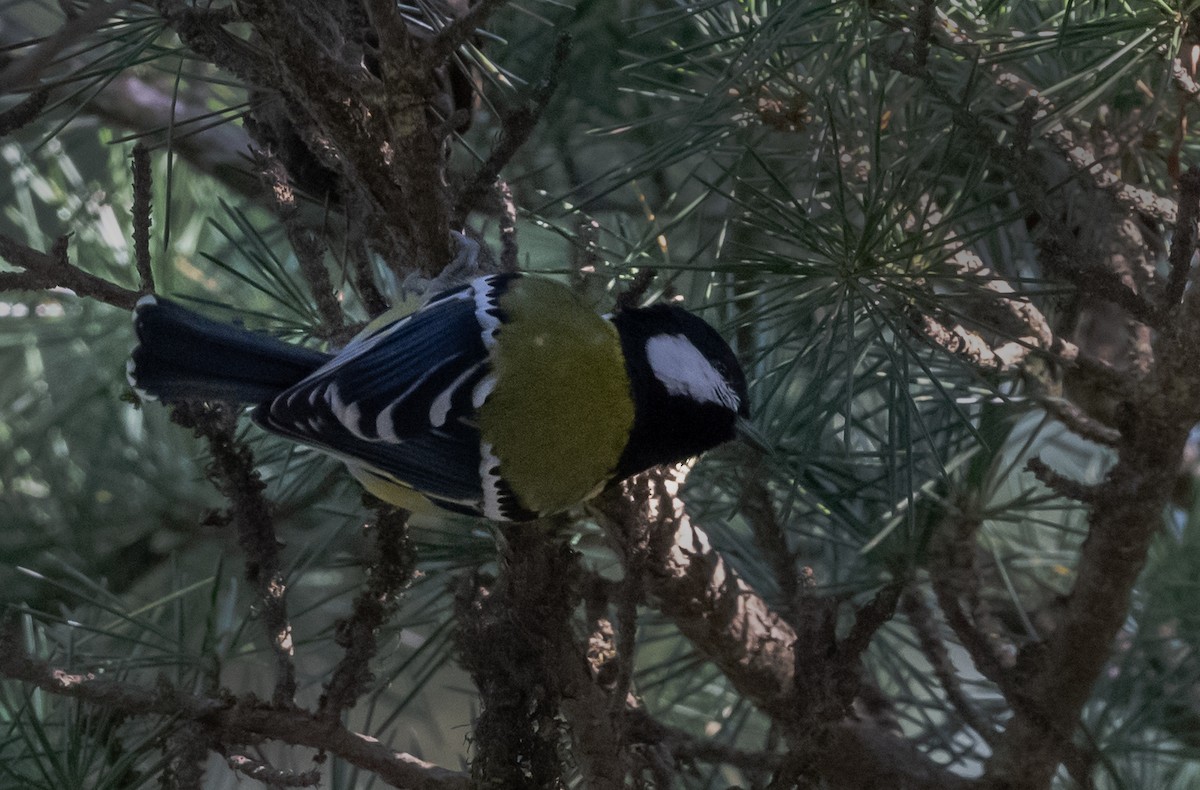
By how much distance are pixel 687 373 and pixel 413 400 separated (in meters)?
0.17

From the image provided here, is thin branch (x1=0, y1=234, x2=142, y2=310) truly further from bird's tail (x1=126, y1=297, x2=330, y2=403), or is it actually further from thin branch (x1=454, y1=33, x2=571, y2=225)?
thin branch (x1=454, y1=33, x2=571, y2=225)

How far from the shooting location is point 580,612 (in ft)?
2.99

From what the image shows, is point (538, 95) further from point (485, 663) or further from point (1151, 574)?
point (1151, 574)

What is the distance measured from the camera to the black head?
0.69 metres

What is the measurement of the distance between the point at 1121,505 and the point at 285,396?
1.55 feet

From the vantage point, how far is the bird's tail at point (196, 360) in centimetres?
63

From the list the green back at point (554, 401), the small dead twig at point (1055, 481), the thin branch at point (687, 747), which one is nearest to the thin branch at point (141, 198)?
the green back at point (554, 401)

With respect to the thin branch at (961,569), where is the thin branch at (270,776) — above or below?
below

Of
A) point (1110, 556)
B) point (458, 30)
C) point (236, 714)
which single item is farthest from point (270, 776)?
point (1110, 556)

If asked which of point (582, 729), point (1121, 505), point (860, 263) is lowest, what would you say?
point (582, 729)

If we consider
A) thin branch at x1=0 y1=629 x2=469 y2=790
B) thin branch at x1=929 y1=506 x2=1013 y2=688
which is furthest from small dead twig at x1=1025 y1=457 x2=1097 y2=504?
thin branch at x1=0 y1=629 x2=469 y2=790

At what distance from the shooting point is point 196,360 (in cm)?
65

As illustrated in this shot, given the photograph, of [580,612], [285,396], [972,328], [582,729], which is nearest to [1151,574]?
→ [972,328]

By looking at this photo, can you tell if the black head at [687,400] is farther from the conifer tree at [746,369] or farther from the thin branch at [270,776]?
the thin branch at [270,776]
